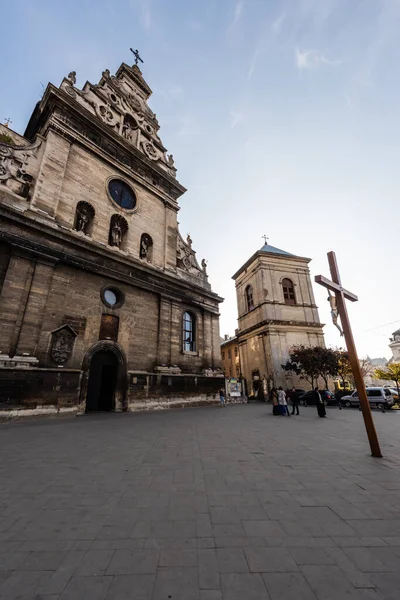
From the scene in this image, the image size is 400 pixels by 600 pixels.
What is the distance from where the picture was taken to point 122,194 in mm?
17672

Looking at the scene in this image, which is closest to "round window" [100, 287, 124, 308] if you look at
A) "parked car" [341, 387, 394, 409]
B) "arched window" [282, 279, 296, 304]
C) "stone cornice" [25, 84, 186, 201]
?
"stone cornice" [25, 84, 186, 201]

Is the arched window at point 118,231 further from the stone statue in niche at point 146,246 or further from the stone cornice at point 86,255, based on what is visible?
the stone cornice at point 86,255

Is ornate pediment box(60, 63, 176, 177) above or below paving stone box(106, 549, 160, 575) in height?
above

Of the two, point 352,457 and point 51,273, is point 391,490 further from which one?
point 51,273

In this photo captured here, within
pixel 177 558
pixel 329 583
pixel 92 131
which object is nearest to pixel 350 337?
pixel 329 583

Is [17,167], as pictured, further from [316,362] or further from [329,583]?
[316,362]

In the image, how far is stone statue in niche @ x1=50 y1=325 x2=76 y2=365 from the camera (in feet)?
37.2

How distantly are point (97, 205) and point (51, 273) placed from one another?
5946 mm

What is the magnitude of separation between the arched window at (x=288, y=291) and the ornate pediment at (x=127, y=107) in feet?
57.9

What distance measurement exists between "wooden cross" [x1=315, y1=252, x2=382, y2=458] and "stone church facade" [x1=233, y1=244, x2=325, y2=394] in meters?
20.4

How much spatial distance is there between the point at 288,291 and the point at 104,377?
77.2 ft

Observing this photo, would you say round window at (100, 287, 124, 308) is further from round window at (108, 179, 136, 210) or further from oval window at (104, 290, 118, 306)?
round window at (108, 179, 136, 210)

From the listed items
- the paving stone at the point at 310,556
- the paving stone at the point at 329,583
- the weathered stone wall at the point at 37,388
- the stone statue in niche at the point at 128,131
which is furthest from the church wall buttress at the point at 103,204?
the paving stone at the point at 329,583

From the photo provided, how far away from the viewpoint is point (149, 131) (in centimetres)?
2256
